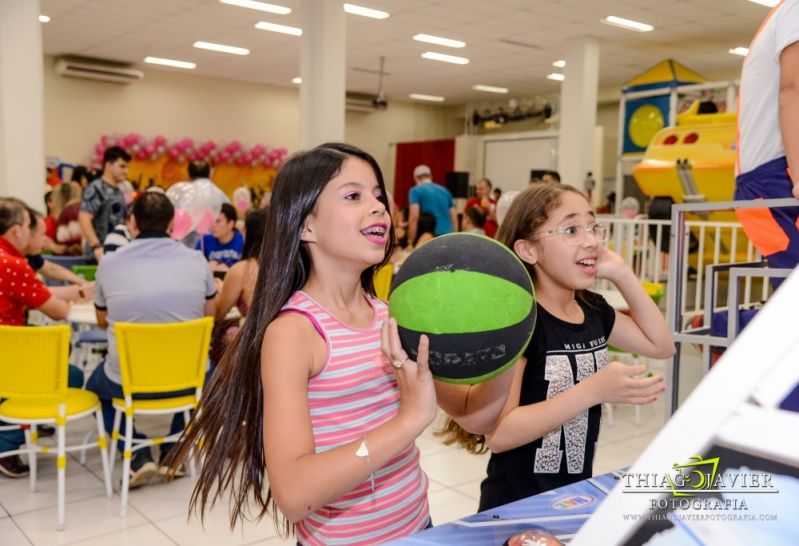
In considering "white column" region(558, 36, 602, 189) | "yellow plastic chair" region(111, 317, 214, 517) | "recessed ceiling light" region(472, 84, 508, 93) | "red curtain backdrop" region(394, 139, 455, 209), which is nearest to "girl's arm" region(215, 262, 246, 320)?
"yellow plastic chair" region(111, 317, 214, 517)

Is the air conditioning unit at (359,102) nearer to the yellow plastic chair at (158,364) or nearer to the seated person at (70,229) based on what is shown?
the seated person at (70,229)

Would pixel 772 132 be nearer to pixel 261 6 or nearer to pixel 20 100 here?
pixel 20 100

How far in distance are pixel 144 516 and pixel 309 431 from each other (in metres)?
2.36

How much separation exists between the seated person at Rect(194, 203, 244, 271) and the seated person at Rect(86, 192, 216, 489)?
1.76 meters

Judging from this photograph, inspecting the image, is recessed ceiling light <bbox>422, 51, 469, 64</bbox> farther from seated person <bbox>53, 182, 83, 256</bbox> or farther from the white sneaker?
the white sneaker

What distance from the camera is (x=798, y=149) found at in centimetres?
161

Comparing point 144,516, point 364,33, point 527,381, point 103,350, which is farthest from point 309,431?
point 364,33

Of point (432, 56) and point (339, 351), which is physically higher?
point (432, 56)

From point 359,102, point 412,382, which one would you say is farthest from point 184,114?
point 412,382

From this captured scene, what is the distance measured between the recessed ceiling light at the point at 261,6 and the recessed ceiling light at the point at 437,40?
6.85ft

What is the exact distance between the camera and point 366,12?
8.70m

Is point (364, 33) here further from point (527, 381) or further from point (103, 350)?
point (527, 381)

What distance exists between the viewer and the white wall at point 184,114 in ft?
40.5

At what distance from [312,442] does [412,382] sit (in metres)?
0.21
